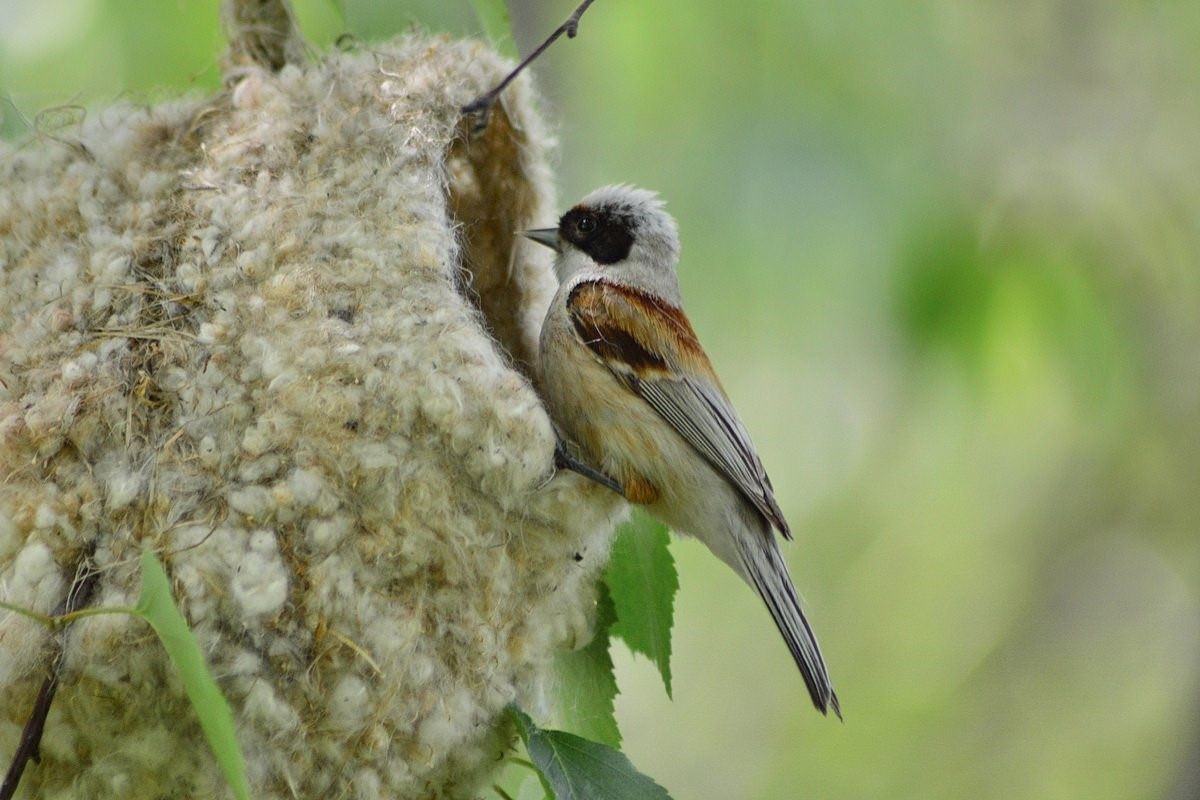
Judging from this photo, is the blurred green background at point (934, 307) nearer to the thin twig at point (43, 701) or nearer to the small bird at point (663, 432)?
the small bird at point (663, 432)

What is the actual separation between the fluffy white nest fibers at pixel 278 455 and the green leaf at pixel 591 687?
0.27 feet

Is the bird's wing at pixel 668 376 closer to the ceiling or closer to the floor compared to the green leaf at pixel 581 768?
closer to the ceiling

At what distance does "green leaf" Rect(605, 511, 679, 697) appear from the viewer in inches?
94.6

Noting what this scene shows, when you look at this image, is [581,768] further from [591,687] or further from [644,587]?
[644,587]

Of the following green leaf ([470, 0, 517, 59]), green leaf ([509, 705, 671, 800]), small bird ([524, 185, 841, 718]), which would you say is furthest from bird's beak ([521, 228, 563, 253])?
green leaf ([509, 705, 671, 800])

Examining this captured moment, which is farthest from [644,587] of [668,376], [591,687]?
[668,376]

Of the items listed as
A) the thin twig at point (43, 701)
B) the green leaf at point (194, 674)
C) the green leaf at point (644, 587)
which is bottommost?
the thin twig at point (43, 701)

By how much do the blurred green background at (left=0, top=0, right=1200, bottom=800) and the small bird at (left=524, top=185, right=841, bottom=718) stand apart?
72 cm

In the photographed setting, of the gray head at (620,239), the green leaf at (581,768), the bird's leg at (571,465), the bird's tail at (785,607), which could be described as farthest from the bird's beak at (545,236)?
the green leaf at (581,768)

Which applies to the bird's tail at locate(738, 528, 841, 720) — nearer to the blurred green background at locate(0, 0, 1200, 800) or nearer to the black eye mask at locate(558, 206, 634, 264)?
the black eye mask at locate(558, 206, 634, 264)

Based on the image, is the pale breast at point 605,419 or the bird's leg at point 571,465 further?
the pale breast at point 605,419

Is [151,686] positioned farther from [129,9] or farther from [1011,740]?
[1011,740]

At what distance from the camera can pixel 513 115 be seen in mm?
2820

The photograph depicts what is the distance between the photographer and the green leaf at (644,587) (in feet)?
7.88
